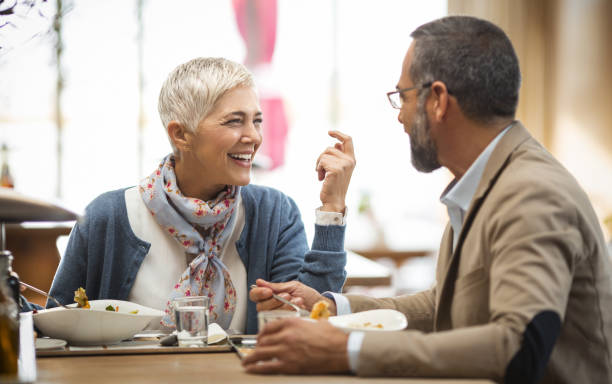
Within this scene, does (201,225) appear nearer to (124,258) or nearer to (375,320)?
(124,258)

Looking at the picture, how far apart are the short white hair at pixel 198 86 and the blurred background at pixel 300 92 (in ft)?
12.6

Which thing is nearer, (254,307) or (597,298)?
(597,298)

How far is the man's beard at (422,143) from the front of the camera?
1.52 m

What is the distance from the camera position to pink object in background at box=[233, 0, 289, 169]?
594 cm

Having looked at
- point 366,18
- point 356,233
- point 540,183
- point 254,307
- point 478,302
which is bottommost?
point 356,233

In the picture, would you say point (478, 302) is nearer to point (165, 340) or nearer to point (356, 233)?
point (165, 340)

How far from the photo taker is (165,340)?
143 cm

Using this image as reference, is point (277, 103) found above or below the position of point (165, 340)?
above

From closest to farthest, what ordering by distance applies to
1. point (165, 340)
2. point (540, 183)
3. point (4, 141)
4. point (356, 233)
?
point (540, 183) < point (165, 340) < point (4, 141) < point (356, 233)

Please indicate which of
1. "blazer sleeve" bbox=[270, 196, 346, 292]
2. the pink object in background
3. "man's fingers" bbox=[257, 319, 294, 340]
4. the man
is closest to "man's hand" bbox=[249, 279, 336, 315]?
the man

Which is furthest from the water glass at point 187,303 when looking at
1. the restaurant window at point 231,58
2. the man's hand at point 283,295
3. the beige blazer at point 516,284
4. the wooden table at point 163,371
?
the restaurant window at point 231,58

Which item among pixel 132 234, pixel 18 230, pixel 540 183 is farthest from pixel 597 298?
pixel 18 230

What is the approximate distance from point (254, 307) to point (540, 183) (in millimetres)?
950

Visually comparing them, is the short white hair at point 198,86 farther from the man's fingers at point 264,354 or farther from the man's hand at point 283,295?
the man's fingers at point 264,354
